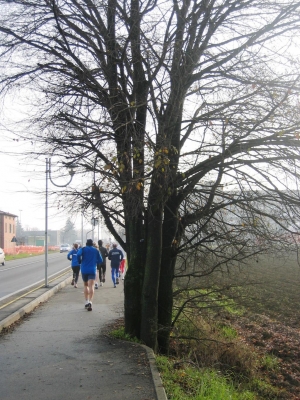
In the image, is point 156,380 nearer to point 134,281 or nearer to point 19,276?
point 134,281

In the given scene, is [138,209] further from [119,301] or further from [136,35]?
[119,301]

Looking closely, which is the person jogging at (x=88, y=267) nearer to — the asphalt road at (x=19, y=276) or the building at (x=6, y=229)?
the asphalt road at (x=19, y=276)

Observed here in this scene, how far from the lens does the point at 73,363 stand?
697cm

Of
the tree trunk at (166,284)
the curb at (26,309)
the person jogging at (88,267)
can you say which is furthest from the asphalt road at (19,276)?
the tree trunk at (166,284)

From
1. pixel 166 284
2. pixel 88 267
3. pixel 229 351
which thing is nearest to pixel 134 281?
pixel 166 284

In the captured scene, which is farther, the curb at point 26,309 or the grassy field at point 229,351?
the curb at point 26,309

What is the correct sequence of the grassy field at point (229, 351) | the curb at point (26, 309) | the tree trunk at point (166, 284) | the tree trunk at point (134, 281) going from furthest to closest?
1. the curb at point (26, 309)
2. the tree trunk at point (166, 284)
3. the tree trunk at point (134, 281)
4. the grassy field at point (229, 351)

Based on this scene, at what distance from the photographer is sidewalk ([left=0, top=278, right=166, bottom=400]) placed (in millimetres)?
5738

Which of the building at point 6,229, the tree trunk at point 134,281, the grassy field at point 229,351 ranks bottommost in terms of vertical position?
the grassy field at point 229,351

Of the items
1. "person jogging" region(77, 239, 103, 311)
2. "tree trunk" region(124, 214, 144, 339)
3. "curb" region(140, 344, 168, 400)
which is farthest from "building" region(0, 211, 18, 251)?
"curb" region(140, 344, 168, 400)

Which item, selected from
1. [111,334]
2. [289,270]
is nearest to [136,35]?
[111,334]

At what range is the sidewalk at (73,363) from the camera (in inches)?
226

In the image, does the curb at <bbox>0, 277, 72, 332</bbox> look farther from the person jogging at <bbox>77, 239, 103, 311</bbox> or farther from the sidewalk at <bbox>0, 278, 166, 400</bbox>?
the person jogging at <bbox>77, 239, 103, 311</bbox>

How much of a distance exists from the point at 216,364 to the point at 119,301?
5.66 metres
